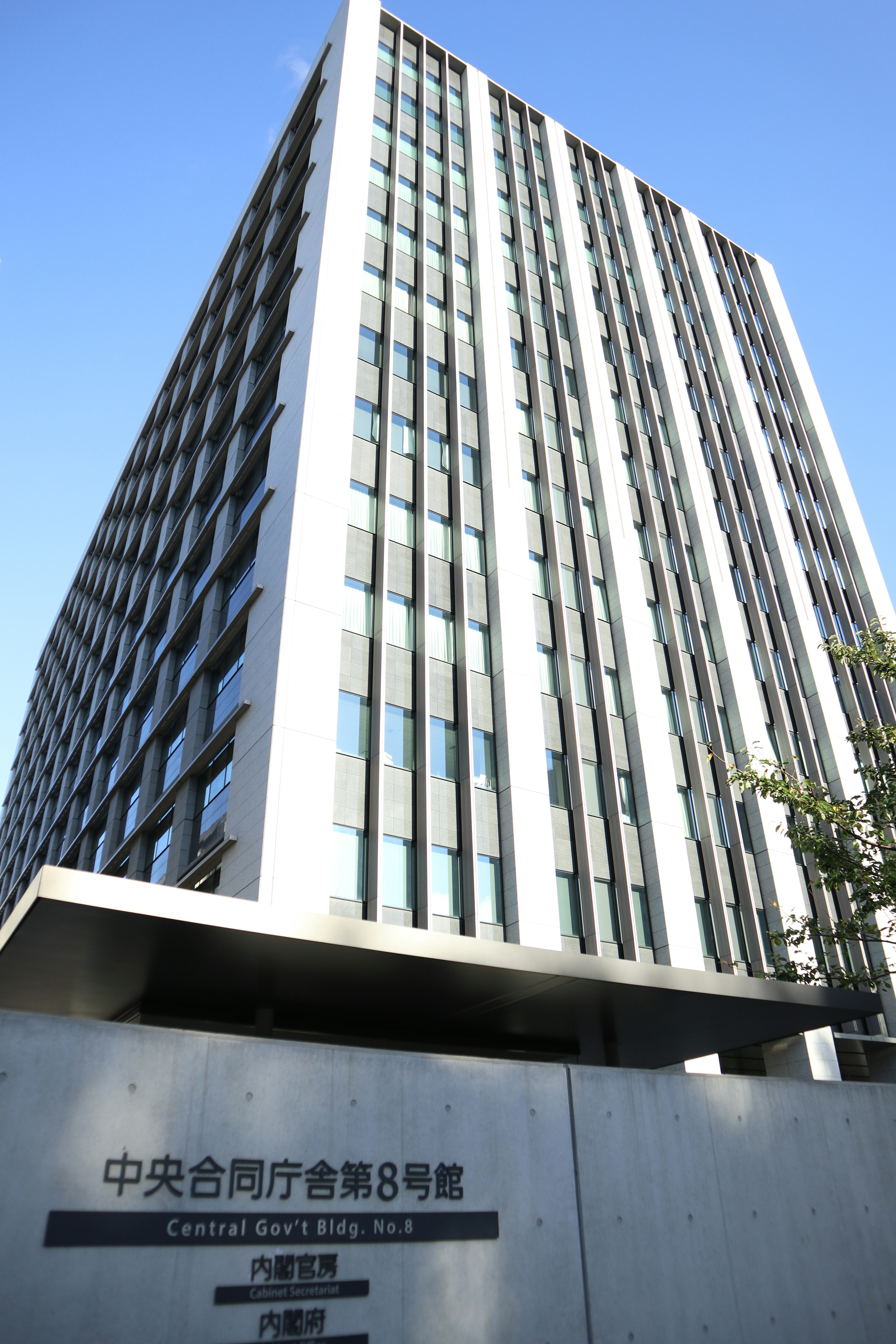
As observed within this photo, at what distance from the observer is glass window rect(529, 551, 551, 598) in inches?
1072

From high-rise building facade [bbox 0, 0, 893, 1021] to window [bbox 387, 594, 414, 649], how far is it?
0.26 feet

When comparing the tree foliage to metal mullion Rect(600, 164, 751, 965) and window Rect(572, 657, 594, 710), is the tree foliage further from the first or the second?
window Rect(572, 657, 594, 710)

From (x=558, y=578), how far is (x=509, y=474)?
11.8 feet

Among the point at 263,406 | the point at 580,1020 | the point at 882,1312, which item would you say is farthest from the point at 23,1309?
the point at 263,406

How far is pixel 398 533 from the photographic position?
24.9 meters

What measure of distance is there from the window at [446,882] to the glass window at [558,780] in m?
3.53

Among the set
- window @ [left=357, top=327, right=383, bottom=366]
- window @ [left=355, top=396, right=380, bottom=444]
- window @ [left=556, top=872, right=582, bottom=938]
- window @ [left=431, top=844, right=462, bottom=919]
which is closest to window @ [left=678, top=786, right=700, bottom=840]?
window @ [left=556, top=872, right=582, bottom=938]

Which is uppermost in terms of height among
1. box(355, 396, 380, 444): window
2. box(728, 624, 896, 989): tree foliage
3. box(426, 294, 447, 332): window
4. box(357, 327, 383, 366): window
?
box(426, 294, 447, 332): window

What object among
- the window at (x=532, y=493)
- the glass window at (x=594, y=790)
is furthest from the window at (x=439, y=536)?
the glass window at (x=594, y=790)

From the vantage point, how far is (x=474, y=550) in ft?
86.2

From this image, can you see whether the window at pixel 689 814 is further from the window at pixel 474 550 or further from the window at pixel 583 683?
the window at pixel 474 550

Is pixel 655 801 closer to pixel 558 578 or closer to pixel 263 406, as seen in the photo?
pixel 558 578

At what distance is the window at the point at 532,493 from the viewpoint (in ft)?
94.0

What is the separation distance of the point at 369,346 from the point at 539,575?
8557mm
